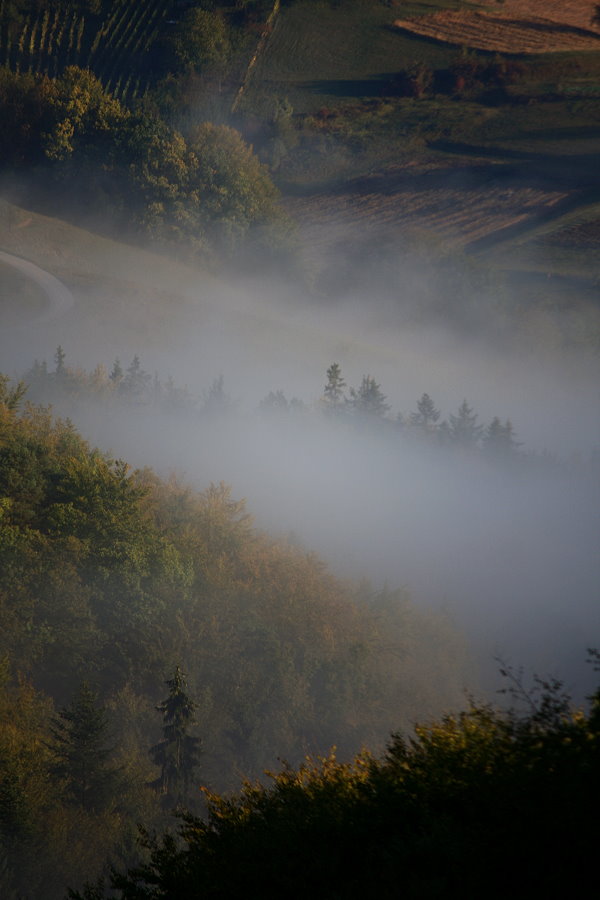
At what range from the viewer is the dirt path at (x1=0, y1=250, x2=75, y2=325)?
195 feet

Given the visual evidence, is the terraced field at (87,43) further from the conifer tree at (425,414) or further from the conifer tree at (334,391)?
the conifer tree at (425,414)

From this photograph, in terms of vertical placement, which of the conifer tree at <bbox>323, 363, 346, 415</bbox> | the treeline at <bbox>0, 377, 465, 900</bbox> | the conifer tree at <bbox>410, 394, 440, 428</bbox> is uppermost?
the conifer tree at <bbox>410, 394, 440, 428</bbox>

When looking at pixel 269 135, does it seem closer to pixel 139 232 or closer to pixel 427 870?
pixel 139 232

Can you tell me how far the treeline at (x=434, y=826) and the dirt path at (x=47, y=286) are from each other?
58345mm

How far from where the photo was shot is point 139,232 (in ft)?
214

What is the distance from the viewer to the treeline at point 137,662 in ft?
117

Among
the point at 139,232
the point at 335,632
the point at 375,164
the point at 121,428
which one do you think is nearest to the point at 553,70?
the point at 375,164

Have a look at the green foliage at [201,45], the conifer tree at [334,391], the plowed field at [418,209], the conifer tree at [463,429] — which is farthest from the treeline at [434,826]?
the conifer tree at [463,429]

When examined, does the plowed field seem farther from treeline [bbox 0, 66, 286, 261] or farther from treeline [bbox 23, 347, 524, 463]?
treeline [bbox 23, 347, 524, 463]

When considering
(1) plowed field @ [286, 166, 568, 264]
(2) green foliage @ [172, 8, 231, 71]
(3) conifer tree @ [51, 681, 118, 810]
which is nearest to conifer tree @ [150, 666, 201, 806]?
(3) conifer tree @ [51, 681, 118, 810]

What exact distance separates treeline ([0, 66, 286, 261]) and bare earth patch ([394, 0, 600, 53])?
86.5 feet

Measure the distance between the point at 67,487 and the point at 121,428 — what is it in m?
56.5

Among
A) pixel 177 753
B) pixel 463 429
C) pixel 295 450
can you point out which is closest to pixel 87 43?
pixel 295 450

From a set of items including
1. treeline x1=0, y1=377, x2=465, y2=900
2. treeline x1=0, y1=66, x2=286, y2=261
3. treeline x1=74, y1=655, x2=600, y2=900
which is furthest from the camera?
treeline x1=0, y1=66, x2=286, y2=261
